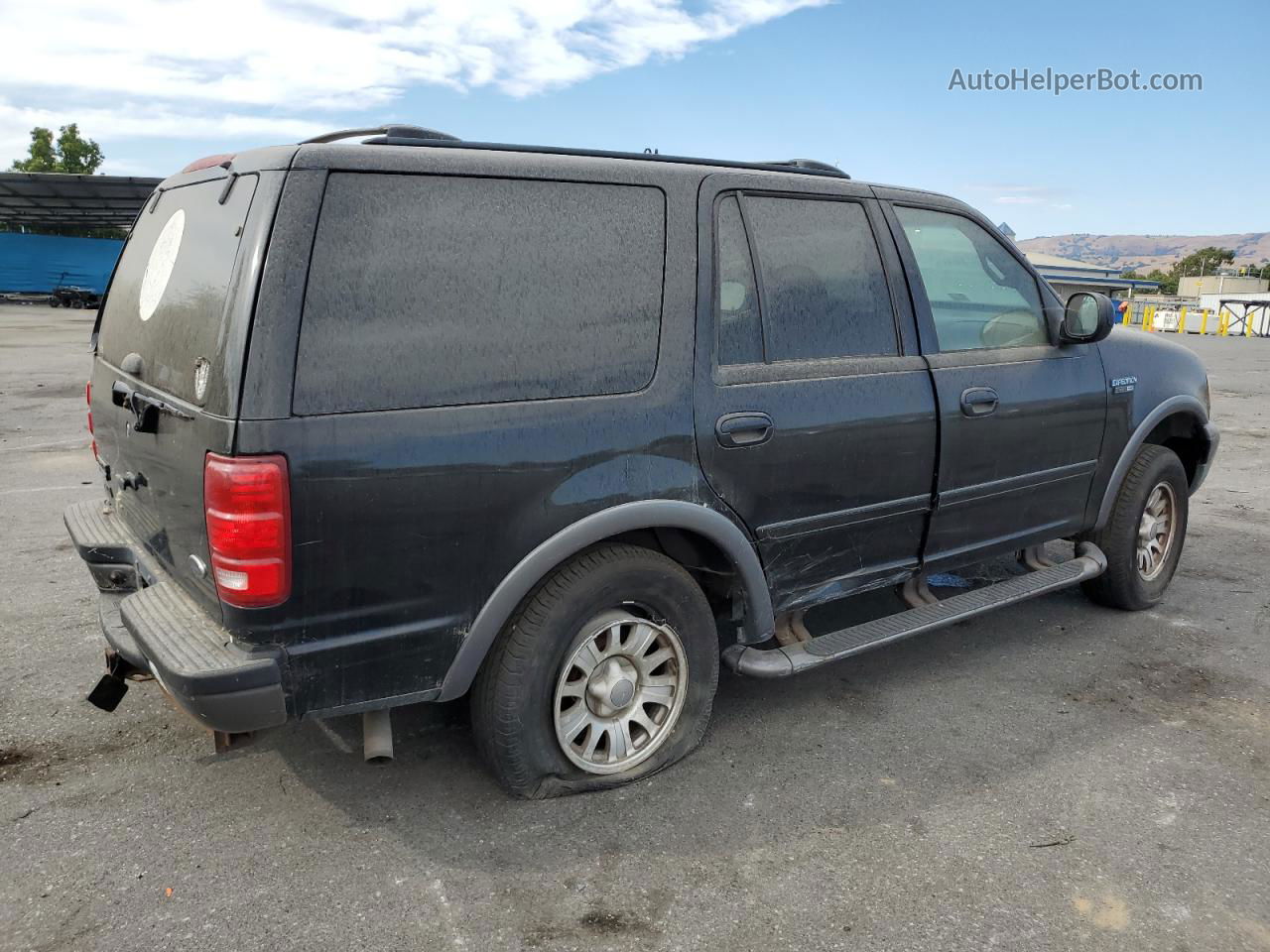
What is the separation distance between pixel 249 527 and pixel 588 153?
155 cm

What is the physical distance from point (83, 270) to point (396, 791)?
149 feet

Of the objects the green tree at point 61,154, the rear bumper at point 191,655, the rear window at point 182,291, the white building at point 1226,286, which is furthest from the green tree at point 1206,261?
the rear bumper at point 191,655

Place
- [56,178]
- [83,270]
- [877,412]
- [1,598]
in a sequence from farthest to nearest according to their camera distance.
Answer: [83,270] → [56,178] → [1,598] → [877,412]

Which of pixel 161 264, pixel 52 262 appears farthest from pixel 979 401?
pixel 52 262

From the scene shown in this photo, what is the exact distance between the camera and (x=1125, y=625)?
15.6 feet

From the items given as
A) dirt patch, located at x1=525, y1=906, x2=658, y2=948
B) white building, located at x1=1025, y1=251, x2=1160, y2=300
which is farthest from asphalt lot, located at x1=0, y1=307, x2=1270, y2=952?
white building, located at x1=1025, y1=251, x2=1160, y2=300

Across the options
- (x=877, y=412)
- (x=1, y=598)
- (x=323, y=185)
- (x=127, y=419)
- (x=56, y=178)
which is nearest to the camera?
(x=323, y=185)

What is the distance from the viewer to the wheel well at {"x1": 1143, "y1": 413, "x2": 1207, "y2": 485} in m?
4.92

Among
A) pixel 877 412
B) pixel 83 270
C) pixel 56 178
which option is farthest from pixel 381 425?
pixel 83 270

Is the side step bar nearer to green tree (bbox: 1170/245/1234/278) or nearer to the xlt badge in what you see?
the xlt badge

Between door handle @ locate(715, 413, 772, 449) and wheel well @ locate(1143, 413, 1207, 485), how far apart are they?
2552 mm

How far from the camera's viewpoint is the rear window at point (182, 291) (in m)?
2.54

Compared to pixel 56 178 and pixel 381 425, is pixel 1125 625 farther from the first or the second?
pixel 56 178

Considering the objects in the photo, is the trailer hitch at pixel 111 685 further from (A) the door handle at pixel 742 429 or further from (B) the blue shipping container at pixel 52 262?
(B) the blue shipping container at pixel 52 262
